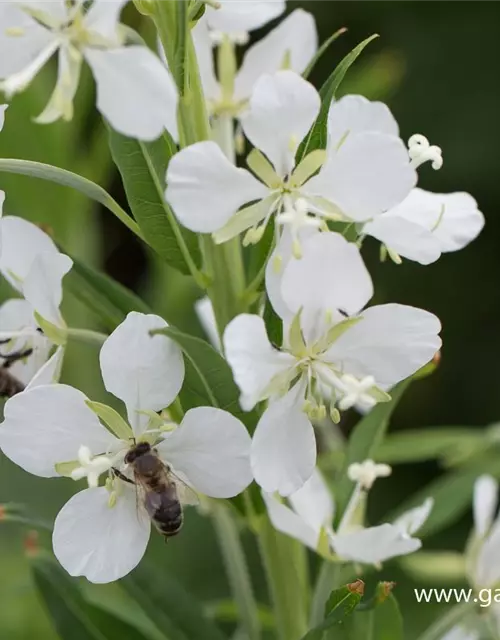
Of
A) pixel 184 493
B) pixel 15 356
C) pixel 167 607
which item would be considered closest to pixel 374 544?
pixel 184 493

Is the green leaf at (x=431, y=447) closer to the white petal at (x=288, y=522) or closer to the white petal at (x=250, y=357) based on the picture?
the white petal at (x=288, y=522)

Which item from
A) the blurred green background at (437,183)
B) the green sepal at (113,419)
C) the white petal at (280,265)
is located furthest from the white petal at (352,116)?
the blurred green background at (437,183)

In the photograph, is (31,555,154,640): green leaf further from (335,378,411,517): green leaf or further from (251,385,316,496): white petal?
(251,385,316,496): white petal

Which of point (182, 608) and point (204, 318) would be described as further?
point (204, 318)

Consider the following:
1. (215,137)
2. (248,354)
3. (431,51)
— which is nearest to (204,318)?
(215,137)

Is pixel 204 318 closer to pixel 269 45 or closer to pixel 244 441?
pixel 269 45

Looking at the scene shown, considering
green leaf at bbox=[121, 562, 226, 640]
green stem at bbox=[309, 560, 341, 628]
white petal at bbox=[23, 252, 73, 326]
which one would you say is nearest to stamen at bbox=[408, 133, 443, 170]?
white petal at bbox=[23, 252, 73, 326]
